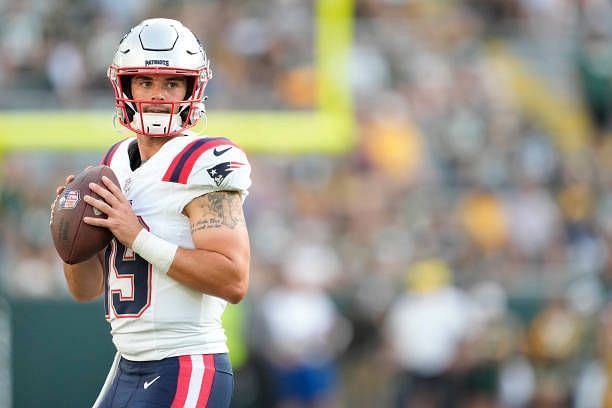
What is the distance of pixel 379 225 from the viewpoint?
33.2 feet

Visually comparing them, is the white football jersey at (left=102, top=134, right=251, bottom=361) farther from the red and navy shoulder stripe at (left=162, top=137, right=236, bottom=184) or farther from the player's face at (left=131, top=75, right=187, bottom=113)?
the player's face at (left=131, top=75, right=187, bottom=113)

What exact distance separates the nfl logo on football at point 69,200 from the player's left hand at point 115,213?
47 mm

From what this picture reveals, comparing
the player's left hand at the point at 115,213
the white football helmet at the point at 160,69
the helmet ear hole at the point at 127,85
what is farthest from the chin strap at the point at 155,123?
the player's left hand at the point at 115,213

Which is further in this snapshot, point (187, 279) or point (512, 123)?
point (512, 123)

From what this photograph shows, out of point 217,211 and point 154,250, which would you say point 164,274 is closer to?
point 154,250

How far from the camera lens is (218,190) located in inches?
147

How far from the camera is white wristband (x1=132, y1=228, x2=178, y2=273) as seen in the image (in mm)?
3654

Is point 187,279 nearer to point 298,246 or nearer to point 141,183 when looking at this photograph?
point 141,183

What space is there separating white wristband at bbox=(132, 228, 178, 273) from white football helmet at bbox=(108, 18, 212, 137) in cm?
37

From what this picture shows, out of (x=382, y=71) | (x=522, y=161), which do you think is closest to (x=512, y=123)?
(x=522, y=161)

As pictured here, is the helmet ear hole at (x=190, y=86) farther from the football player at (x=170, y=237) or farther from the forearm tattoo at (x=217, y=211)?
the forearm tattoo at (x=217, y=211)

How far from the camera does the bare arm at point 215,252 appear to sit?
144 inches

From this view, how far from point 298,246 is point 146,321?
234 inches

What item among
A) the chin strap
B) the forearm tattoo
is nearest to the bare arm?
the forearm tattoo
